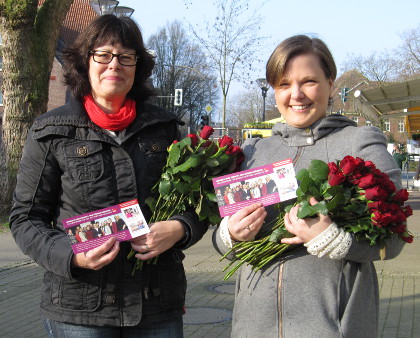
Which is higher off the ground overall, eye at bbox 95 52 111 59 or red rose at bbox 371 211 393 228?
eye at bbox 95 52 111 59

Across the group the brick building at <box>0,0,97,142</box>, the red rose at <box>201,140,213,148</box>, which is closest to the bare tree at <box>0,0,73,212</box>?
the red rose at <box>201,140,213,148</box>

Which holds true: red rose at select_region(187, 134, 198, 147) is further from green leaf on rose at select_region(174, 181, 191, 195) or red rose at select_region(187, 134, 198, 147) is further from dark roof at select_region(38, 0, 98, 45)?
dark roof at select_region(38, 0, 98, 45)

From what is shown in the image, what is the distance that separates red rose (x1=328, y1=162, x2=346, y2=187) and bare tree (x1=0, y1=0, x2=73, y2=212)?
34.3 ft

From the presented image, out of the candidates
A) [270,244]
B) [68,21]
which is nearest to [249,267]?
[270,244]

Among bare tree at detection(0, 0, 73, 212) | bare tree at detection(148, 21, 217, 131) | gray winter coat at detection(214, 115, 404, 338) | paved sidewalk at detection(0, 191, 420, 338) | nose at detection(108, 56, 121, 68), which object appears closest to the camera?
gray winter coat at detection(214, 115, 404, 338)

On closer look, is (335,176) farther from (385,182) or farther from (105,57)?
(105,57)

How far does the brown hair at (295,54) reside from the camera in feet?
7.89

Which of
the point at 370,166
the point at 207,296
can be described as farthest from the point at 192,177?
the point at 207,296

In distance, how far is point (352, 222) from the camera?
7.17 feet

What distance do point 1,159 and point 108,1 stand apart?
4250 millimetres

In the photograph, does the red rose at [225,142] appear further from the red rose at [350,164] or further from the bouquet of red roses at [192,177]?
the red rose at [350,164]

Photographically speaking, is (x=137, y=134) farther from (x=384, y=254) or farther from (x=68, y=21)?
(x=68, y=21)

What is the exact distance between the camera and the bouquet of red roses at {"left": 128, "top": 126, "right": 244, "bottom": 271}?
2547 mm

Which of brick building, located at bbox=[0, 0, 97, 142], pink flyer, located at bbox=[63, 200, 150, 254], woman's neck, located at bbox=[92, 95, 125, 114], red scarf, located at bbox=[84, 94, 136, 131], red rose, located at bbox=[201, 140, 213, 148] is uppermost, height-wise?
brick building, located at bbox=[0, 0, 97, 142]
